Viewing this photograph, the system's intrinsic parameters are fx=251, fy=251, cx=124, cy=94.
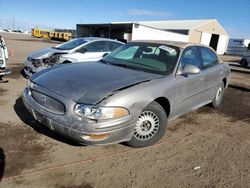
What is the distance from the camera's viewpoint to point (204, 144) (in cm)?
420

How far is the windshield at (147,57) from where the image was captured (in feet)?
14.2

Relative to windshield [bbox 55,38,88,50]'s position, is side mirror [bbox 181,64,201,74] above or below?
above

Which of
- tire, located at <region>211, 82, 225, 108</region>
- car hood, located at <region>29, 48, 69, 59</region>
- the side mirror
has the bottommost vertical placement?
tire, located at <region>211, 82, 225, 108</region>

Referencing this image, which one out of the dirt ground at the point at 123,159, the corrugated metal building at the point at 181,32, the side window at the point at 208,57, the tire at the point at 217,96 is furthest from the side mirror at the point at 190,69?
the corrugated metal building at the point at 181,32

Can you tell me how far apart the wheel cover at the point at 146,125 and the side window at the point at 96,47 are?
17.1 feet

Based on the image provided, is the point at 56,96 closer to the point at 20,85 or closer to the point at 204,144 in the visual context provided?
the point at 204,144

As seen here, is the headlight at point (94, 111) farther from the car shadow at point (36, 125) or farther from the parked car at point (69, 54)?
the parked car at point (69, 54)

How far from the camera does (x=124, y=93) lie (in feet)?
11.0

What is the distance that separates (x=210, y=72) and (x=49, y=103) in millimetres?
3409

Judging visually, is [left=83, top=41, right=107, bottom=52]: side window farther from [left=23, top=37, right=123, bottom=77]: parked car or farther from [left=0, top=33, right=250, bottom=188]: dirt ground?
[left=0, top=33, right=250, bottom=188]: dirt ground

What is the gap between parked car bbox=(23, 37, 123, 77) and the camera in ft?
25.3

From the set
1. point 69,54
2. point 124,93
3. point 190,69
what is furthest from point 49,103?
point 69,54

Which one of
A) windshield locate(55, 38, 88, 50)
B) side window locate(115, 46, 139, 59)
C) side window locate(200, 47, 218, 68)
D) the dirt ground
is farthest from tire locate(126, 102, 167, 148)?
windshield locate(55, 38, 88, 50)

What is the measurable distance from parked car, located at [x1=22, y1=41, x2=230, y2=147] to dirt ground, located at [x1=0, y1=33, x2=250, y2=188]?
0.33 m
